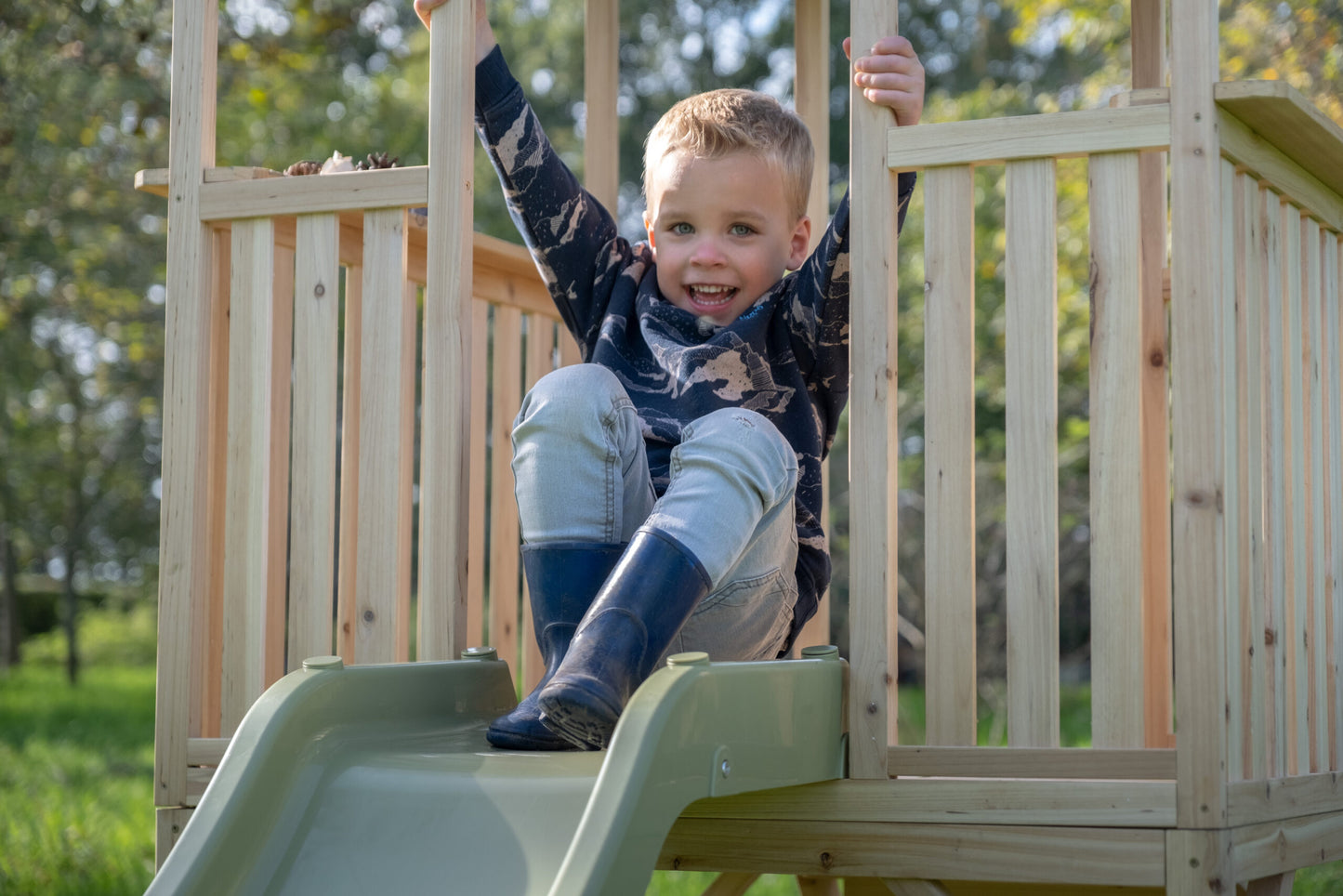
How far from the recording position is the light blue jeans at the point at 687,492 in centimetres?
206

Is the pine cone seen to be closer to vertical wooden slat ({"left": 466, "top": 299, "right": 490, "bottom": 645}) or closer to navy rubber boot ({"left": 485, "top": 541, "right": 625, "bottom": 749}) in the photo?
vertical wooden slat ({"left": 466, "top": 299, "right": 490, "bottom": 645})

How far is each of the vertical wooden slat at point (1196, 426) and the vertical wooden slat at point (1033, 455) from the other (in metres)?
0.19

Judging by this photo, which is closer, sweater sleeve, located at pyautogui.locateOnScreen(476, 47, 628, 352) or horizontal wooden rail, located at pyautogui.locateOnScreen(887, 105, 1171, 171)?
horizontal wooden rail, located at pyautogui.locateOnScreen(887, 105, 1171, 171)

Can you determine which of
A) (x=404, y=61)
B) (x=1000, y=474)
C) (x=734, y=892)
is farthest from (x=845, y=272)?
(x=404, y=61)

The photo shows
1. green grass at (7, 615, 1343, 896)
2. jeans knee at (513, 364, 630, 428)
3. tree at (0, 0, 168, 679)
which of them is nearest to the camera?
jeans knee at (513, 364, 630, 428)

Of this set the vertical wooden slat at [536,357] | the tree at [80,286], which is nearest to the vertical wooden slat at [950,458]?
the vertical wooden slat at [536,357]

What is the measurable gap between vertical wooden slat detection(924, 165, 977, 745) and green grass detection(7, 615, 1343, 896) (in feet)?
9.56

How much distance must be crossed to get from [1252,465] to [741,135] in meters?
1.15

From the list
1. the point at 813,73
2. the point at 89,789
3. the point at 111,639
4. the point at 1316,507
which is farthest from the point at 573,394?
the point at 111,639

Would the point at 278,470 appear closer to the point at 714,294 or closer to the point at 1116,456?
the point at 714,294

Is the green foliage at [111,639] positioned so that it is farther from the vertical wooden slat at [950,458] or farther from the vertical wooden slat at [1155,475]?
the vertical wooden slat at [950,458]

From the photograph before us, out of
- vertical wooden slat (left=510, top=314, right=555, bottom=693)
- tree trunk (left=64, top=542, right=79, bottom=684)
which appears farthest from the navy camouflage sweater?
tree trunk (left=64, top=542, right=79, bottom=684)

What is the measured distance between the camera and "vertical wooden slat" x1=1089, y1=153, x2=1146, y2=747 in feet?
6.72

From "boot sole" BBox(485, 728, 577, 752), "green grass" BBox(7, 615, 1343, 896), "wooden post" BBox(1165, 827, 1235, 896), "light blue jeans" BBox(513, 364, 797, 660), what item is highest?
"light blue jeans" BBox(513, 364, 797, 660)
